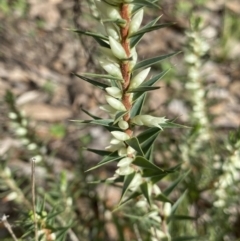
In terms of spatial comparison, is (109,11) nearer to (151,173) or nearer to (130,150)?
(130,150)

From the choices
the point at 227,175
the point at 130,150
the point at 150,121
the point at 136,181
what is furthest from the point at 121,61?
the point at 227,175

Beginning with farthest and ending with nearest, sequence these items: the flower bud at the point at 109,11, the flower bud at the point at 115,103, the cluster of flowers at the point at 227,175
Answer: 1. the cluster of flowers at the point at 227,175
2. the flower bud at the point at 115,103
3. the flower bud at the point at 109,11

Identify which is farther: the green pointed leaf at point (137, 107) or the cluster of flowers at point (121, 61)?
the green pointed leaf at point (137, 107)

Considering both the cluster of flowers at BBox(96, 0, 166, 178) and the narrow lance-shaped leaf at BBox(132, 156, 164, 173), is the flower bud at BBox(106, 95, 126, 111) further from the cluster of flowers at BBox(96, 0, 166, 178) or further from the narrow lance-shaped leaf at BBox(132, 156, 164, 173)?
the narrow lance-shaped leaf at BBox(132, 156, 164, 173)

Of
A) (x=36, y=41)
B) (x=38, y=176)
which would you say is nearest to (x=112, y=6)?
(x=38, y=176)

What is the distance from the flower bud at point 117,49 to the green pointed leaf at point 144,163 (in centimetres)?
29

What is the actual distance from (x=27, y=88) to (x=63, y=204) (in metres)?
1.71

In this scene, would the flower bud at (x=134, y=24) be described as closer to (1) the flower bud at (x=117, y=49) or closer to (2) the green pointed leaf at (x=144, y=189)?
(1) the flower bud at (x=117, y=49)

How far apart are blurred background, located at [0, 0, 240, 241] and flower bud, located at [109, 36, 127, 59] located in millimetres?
794

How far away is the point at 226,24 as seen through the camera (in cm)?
380

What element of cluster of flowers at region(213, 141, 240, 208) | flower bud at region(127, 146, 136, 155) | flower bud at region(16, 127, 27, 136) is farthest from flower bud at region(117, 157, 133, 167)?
flower bud at region(16, 127, 27, 136)

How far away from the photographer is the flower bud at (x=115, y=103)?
1016 millimetres

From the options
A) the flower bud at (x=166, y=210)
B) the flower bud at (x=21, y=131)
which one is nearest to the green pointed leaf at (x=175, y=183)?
the flower bud at (x=166, y=210)

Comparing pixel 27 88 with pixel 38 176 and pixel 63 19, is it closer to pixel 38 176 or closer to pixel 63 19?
pixel 63 19
